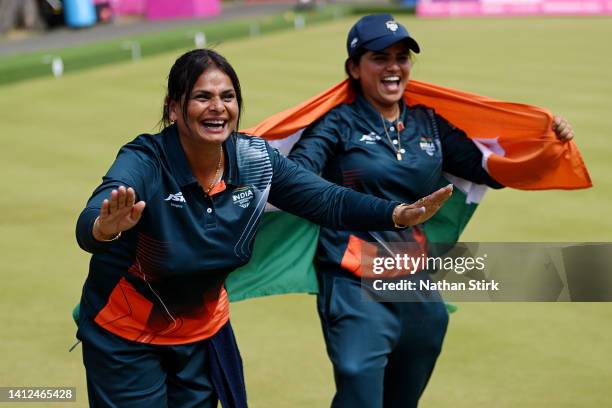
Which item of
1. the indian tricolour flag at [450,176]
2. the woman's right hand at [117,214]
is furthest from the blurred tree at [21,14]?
the woman's right hand at [117,214]

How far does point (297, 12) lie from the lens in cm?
2188

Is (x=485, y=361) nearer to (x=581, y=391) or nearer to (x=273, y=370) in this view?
(x=581, y=391)

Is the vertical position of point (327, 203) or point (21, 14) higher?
point (327, 203)

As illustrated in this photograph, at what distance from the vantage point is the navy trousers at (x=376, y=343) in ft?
13.4

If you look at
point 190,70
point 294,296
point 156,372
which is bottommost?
point 294,296

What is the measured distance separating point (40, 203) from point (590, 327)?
13.9 ft

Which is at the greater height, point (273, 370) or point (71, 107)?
point (273, 370)

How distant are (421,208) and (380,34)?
108cm

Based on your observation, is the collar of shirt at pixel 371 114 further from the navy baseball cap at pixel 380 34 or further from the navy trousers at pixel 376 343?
the navy trousers at pixel 376 343

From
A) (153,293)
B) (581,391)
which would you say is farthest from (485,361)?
(153,293)

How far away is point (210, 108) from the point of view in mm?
3410

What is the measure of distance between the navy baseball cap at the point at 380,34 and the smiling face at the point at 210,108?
1049 mm

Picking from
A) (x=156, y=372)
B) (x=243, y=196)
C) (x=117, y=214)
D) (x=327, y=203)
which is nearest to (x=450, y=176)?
(x=327, y=203)

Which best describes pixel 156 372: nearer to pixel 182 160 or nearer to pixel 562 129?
pixel 182 160
